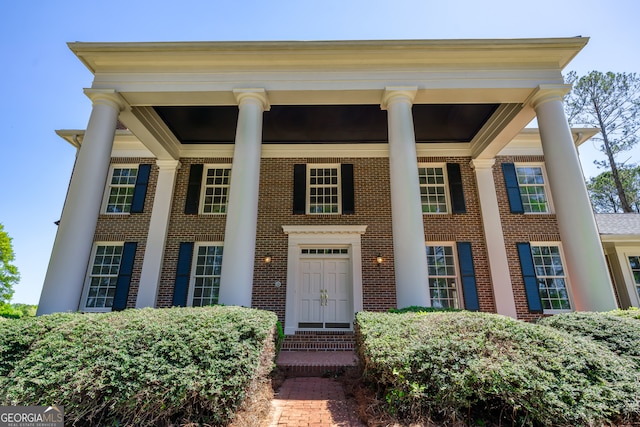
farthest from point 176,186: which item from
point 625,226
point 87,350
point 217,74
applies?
point 625,226

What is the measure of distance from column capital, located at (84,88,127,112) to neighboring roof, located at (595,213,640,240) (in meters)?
14.3

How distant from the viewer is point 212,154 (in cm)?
1070

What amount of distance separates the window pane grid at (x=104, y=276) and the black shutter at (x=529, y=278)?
12.7 meters

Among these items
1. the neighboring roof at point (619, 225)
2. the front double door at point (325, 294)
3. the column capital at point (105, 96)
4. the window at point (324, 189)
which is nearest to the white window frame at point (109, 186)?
the column capital at point (105, 96)

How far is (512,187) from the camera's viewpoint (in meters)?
10.2

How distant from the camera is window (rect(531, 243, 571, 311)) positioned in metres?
9.37

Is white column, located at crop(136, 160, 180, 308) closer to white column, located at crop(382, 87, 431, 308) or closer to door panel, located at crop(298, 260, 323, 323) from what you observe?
door panel, located at crop(298, 260, 323, 323)

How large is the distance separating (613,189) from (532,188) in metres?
14.3

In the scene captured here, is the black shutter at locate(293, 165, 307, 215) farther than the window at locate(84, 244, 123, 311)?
Yes

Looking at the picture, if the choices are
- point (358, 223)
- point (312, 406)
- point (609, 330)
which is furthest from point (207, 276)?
point (609, 330)

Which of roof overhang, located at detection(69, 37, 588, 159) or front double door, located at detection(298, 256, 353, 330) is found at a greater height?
roof overhang, located at detection(69, 37, 588, 159)

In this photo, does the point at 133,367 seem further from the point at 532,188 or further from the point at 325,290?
the point at 532,188

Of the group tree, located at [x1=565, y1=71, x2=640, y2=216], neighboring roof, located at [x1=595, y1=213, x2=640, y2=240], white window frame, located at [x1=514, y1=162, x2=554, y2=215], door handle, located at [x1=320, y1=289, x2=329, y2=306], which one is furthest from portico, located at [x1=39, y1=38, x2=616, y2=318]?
tree, located at [x1=565, y1=71, x2=640, y2=216]

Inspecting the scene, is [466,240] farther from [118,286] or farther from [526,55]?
[118,286]
